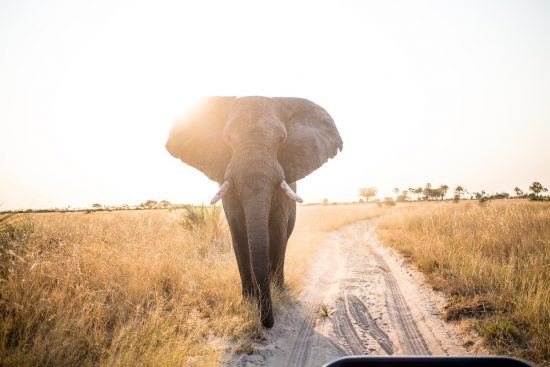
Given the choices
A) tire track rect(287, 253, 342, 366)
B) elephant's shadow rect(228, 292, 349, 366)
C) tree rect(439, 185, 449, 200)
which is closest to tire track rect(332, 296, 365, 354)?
elephant's shadow rect(228, 292, 349, 366)

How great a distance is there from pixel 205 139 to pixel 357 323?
13.9 feet

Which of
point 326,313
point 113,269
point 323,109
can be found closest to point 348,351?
point 326,313

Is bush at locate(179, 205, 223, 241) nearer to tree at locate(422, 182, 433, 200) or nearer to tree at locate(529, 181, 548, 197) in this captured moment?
tree at locate(529, 181, 548, 197)

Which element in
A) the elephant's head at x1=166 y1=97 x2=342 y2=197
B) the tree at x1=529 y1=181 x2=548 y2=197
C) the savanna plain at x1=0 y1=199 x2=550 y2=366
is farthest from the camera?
the tree at x1=529 y1=181 x2=548 y2=197

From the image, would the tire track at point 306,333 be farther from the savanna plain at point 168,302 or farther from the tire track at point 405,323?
the tire track at point 405,323

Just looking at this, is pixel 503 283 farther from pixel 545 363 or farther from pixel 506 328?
pixel 545 363

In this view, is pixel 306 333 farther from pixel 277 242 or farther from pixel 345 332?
pixel 277 242

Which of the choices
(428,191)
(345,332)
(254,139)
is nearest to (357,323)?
(345,332)

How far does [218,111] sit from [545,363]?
5887mm

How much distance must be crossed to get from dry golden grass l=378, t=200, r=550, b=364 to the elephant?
10.2 ft

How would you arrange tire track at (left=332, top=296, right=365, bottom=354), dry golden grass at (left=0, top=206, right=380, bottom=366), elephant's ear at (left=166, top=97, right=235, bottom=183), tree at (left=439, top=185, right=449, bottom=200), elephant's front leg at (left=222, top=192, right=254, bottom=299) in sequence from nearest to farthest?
dry golden grass at (left=0, top=206, right=380, bottom=366) < tire track at (left=332, top=296, right=365, bottom=354) < elephant's front leg at (left=222, top=192, right=254, bottom=299) < elephant's ear at (left=166, top=97, right=235, bottom=183) < tree at (left=439, top=185, right=449, bottom=200)

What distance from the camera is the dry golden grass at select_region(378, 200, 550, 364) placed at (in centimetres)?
377

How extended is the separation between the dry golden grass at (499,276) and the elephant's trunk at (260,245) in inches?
115

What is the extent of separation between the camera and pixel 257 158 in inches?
185
